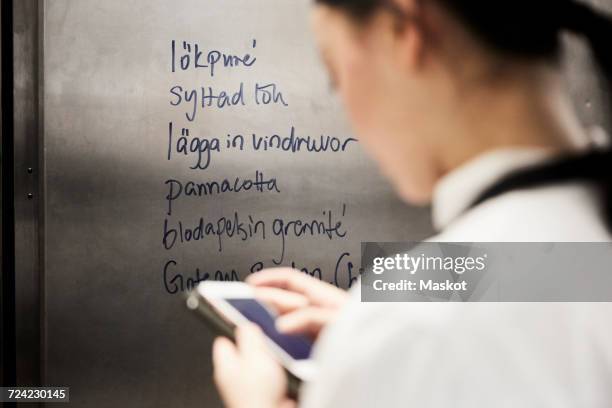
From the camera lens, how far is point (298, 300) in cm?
66

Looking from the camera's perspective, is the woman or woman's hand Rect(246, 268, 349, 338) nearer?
the woman

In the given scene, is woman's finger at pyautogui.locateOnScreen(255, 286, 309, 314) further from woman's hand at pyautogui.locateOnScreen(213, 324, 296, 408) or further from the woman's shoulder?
the woman's shoulder

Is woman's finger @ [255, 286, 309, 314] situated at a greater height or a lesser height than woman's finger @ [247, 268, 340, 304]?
lesser

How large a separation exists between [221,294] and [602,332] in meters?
0.35

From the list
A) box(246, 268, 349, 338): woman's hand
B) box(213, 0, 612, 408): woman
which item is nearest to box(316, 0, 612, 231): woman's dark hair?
box(213, 0, 612, 408): woman

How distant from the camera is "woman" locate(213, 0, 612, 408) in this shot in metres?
0.52

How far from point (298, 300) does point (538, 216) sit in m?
0.25

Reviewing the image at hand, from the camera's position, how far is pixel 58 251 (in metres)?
0.89

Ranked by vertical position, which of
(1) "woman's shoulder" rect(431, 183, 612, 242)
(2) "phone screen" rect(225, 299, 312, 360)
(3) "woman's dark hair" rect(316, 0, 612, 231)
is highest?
(3) "woman's dark hair" rect(316, 0, 612, 231)

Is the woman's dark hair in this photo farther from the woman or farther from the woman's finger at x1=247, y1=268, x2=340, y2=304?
the woman's finger at x1=247, y1=268, x2=340, y2=304

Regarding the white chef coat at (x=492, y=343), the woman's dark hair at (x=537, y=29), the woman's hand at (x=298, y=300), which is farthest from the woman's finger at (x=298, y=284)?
the woman's dark hair at (x=537, y=29)

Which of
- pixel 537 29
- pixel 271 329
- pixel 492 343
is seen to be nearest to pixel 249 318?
pixel 271 329

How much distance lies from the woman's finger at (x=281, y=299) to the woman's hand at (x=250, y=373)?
0.15 feet

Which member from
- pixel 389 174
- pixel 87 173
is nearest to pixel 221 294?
pixel 389 174
